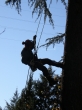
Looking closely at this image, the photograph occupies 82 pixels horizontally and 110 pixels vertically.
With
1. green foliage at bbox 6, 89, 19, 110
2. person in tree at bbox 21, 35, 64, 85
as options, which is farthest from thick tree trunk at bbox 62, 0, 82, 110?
green foliage at bbox 6, 89, 19, 110

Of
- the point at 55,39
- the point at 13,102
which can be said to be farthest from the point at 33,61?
the point at 13,102

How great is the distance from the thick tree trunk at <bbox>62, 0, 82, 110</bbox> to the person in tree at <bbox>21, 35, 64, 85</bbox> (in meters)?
0.89

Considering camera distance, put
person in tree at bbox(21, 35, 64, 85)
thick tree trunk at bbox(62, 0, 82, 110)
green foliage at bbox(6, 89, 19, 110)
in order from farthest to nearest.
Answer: green foliage at bbox(6, 89, 19, 110), person in tree at bbox(21, 35, 64, 85), thick tree trunk at bbox(62, 0, 82, 110)

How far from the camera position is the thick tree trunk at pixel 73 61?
3.99m

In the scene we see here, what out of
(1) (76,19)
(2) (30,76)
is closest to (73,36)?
(1) (76,19)

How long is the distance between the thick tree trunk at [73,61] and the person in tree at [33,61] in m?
0.89

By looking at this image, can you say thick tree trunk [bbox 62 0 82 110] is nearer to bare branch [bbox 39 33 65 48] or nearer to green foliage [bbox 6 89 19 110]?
bare branch [bbox 39 33 65 48]

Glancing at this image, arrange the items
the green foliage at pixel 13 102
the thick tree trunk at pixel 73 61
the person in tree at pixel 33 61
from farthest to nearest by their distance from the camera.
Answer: the green foliage at pixel 13 102 < the person in tree at pixel 33 61 < the thick tree trunk at pixel 73 61

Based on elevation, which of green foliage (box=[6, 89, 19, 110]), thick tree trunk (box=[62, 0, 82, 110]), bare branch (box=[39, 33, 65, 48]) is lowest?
thick tree trunk (box=[62, 0, 82, 110])

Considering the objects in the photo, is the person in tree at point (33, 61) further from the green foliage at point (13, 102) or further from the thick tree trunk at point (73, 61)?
the green foliage at point (13, 102)

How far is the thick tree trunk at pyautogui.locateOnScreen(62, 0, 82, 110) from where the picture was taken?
3.99 metres

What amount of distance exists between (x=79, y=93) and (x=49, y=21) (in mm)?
2715

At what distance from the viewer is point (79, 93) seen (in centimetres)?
400

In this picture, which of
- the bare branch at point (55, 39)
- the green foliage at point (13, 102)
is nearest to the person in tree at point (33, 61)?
the bare branch at point (55, 39)
